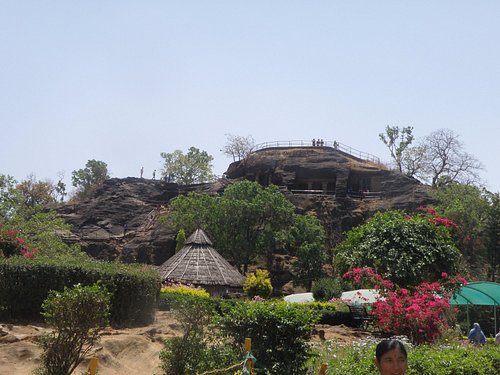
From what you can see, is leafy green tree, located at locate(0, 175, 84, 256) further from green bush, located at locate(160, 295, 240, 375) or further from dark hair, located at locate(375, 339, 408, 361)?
dark hair, located at locate(375, 339, 408, 361)

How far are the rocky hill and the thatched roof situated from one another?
1720 cm

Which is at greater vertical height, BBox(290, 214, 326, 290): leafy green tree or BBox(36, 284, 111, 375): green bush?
BBox(290, 214, 326, 290): leafy green tree

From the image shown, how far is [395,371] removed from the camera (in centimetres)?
367

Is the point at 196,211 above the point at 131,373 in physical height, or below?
above

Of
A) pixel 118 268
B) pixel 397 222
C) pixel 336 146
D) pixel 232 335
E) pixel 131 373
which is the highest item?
pixel 336 146

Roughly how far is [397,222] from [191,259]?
11819 mm

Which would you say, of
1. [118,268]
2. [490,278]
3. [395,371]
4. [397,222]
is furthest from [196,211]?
[395,371]

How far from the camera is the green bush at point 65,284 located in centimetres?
1093

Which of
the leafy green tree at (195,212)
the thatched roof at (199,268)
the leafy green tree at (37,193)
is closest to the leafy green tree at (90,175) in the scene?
the leafy green tree at (37,193)

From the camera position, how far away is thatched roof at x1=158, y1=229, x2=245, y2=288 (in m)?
24.9

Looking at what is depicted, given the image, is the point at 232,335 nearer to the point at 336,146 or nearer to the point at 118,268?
the point at 118,268

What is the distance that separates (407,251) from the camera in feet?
52.6

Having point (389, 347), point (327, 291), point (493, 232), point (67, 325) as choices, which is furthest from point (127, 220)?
point (389, 347)

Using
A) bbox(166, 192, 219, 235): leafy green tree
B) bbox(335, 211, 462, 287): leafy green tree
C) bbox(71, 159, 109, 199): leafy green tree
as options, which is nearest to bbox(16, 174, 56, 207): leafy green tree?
bbox(71, 159, 109, 199): leafy green tree
